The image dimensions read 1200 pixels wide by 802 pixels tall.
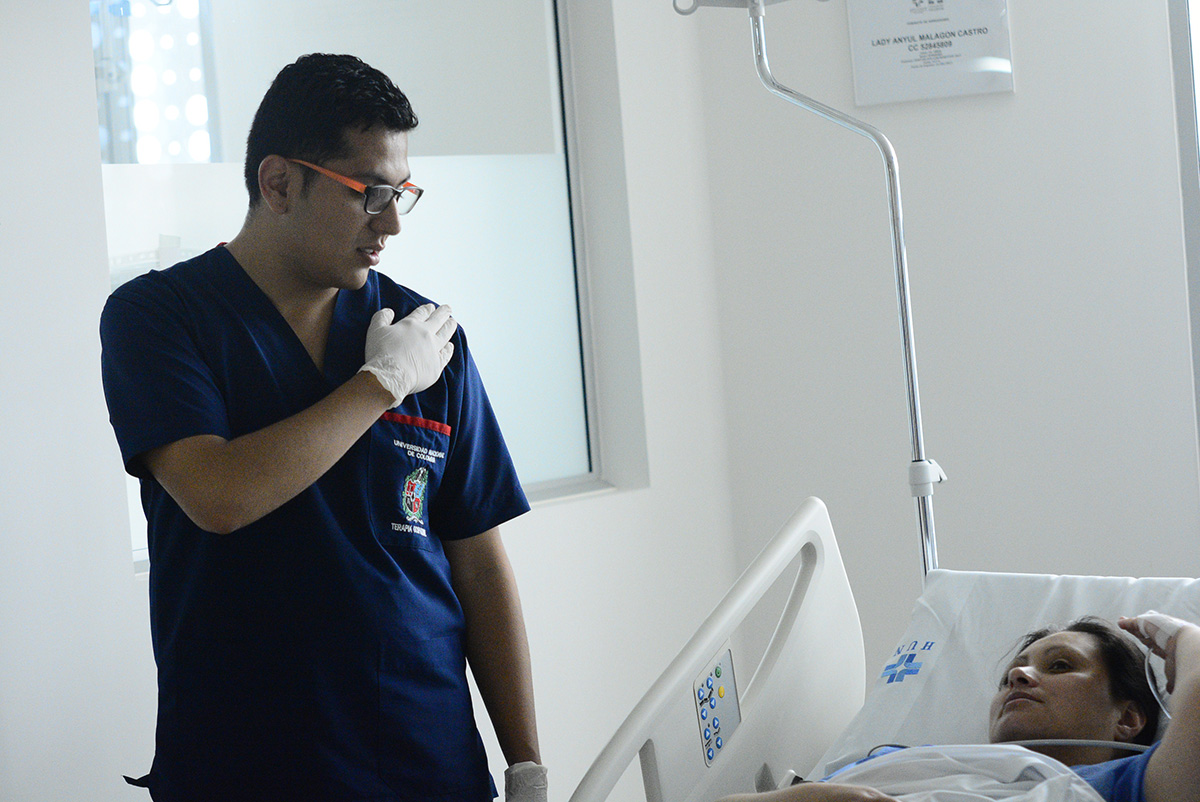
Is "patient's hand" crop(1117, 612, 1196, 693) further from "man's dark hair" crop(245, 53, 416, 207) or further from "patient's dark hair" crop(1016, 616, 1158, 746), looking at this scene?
"man's dark hair" crop(245, 53, 416, 207)

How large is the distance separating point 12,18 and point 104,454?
0.65 meters

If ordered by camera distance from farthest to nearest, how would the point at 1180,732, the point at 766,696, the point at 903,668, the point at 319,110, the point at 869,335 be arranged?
the point at 869,335
the point at 903,668
the point at 766,696
the point at 319,110
the point at 1180,732

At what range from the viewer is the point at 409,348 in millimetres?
1342

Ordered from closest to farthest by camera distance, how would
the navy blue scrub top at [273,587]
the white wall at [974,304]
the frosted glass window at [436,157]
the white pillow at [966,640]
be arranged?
the navy blue scrub top at [273,587]
the white pillow at [966,640]
the frosted glass window at [436,157]
the white wall at [974,304]

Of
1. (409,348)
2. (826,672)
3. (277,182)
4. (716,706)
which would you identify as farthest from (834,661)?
(277,182)

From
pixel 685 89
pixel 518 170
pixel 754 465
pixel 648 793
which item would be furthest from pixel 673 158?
pixel 648 793

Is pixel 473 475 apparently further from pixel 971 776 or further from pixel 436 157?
pixel 436 157

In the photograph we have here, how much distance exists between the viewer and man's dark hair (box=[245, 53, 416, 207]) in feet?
4.30

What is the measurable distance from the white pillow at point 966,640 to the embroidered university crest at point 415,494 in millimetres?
608

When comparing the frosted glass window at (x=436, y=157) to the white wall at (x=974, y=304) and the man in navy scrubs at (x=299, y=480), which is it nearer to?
the white wall at (x=974, y=304)

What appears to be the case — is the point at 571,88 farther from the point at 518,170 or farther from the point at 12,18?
the point at 12,18

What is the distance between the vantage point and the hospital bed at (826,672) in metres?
1.41

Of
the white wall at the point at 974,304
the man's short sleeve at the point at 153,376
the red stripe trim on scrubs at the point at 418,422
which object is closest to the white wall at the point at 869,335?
the white wall at the point at 974,304

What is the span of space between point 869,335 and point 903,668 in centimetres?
110
